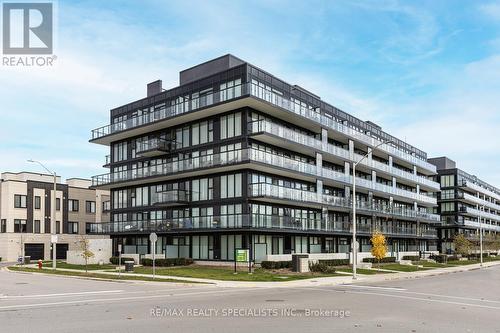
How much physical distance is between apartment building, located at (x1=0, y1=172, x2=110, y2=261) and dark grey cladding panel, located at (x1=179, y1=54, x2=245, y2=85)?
22766 mm

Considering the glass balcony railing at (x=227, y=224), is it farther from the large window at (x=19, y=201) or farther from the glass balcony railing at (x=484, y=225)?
the glass balcony railing at (x=484, y=225)

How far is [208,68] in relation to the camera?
51.7 meters

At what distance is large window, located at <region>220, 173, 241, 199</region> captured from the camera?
46062 millimetres

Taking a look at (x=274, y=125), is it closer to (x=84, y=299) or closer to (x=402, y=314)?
(x=84, y=299)

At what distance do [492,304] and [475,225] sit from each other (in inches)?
3769

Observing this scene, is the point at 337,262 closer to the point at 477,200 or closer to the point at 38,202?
the point at 38,202

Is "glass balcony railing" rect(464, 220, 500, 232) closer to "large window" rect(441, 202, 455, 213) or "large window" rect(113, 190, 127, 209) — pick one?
"large window" rect(441, 202, 455, 213)

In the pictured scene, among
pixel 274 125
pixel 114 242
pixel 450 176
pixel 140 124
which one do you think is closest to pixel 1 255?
pixel 114 242

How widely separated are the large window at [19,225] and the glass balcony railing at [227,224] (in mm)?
20070

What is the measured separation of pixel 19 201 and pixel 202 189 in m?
36.2

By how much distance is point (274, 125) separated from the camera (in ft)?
153

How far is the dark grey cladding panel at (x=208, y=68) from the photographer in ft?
163

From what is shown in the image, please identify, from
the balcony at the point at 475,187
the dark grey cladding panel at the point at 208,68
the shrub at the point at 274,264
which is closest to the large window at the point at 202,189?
the shrub at the point at 274,264

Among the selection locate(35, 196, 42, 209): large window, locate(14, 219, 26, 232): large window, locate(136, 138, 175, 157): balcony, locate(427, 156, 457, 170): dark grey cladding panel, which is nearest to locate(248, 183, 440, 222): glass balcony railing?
locate(136, 138, 175, 157): balcony
